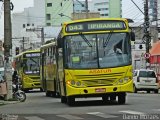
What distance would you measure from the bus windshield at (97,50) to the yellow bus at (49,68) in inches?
272

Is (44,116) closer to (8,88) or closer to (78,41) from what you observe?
(78,41)

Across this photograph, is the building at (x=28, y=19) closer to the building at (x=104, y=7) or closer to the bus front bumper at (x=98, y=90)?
the building at (x=104, y=7)

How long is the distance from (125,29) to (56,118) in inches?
249

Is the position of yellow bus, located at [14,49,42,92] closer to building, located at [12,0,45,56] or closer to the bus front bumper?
the bus front bumper

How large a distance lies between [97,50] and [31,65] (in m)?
23.4

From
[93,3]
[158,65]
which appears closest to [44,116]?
[158,65]

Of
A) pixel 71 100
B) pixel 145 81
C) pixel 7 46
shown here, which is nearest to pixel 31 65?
pixel 145 81

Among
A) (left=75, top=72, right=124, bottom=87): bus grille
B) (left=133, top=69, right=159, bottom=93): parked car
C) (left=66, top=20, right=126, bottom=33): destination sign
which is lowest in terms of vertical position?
(left=133, top=69, right=159, bottom=93): parked car

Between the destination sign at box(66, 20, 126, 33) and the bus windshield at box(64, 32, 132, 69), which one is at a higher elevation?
the destination sign at box(66, 20, 126, 33)

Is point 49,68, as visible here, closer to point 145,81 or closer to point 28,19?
point 145,81

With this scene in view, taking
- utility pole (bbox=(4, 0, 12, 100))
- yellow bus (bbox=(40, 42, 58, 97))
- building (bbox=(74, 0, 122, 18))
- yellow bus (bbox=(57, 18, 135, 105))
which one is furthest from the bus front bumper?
building (bbox=(74, 0, 122, 18))

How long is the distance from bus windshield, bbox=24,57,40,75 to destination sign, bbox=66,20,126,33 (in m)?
22.3

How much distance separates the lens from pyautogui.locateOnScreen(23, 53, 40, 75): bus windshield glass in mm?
43531

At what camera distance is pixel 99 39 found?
2127cm
